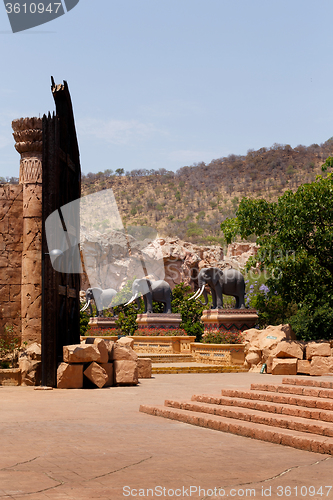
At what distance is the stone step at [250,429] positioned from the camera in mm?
5930

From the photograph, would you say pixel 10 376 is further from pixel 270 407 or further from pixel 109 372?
pixel 270 407

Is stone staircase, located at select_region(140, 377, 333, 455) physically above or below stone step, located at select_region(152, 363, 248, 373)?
→ above

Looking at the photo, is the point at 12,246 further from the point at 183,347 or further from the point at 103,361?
the point at 183,347

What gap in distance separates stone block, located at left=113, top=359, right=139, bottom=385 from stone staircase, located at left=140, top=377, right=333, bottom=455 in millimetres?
3299

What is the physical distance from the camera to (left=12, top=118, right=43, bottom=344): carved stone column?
512 inches

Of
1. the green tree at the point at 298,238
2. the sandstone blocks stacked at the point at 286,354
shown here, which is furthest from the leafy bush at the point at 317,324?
the sandstone blocks stacked at the point at 286,354

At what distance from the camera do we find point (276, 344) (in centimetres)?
1648

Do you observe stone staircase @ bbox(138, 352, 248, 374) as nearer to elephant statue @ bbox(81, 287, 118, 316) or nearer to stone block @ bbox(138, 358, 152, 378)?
stone block @ bbox(138, 358, 152, 378)

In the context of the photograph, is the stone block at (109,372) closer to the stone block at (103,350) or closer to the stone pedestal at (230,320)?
the stone block at (103,350)

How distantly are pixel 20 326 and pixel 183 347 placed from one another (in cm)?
1020

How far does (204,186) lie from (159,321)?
61788 millimetres

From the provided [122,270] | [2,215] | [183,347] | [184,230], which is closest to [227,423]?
[2,215]
